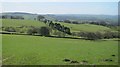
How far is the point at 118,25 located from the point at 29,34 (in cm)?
1191

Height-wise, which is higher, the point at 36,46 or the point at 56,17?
the point at 56,17

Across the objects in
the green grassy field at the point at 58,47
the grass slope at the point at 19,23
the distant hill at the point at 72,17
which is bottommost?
the green grassy field at the point at 58,47

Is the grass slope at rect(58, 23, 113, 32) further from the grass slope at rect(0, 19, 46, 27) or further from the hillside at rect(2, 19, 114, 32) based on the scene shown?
the grass slope at rect(0, 19, 46, 27)

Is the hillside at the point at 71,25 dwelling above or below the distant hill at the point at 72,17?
below

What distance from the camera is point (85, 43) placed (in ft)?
84.2

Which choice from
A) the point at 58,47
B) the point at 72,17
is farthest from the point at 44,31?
the point at 72,17

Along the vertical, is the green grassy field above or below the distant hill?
below

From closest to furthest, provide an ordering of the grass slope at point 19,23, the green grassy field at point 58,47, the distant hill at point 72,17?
the green grassy field at point 58,47
the grass slope at point 19,23
the distant hill at point 72,17

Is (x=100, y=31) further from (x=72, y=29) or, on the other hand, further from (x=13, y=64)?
(x=13, y=64)

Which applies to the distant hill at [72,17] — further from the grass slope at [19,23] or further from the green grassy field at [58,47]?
the green grassy field at [58,47]

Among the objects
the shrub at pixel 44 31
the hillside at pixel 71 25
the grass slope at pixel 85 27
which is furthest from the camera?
the grass slope at pixel 85 27

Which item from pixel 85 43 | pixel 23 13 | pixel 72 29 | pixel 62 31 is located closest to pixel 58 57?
pixel 85 43

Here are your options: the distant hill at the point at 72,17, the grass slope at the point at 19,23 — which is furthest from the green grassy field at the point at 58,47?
the distant hill at the point at 72,17

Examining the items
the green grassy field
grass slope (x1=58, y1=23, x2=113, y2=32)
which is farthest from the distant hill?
the green grassy field
